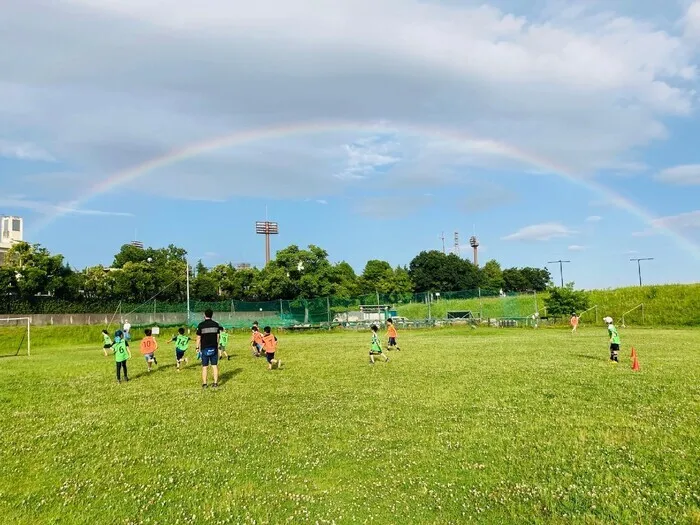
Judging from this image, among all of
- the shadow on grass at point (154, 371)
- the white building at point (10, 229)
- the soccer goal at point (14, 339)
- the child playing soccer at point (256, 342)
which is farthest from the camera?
the white building at point (10, 229)

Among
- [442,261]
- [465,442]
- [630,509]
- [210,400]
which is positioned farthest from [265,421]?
[442,261]

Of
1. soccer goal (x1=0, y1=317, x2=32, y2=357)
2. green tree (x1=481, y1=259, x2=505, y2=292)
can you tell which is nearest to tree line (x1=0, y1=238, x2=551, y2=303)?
green tree (x1=481, y1=259, x2=505, y2=292)

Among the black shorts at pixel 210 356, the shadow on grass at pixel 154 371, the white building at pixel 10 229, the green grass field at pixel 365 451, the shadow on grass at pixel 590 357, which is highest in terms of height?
the white building at pixel 10 229

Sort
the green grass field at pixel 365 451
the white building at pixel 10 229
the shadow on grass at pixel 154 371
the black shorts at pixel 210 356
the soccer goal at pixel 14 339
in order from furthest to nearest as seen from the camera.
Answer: the white building at pixel 10 229, the soccer goal at pixel 14 339, the shadow on grass at pixel 154 371, the black shorts at pixel 210 356, the green grass field at pixel 365 451

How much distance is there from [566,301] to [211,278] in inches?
2445

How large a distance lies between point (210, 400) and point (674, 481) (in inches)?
427

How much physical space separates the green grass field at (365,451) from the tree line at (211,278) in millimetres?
56403

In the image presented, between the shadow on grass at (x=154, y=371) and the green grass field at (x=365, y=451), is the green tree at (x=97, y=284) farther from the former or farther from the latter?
the green grass field at (x=365, y=451)

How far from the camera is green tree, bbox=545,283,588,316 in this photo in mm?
54875

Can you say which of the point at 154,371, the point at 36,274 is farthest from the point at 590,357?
the point at 36,274

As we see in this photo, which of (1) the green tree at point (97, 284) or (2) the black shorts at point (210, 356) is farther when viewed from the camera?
(1) the green tree at point (97, 284)

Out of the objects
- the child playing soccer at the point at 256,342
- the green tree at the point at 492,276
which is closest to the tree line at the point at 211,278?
the green tree at the point at 492,276

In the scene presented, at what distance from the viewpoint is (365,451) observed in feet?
28.2

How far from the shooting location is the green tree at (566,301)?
2160 inches
